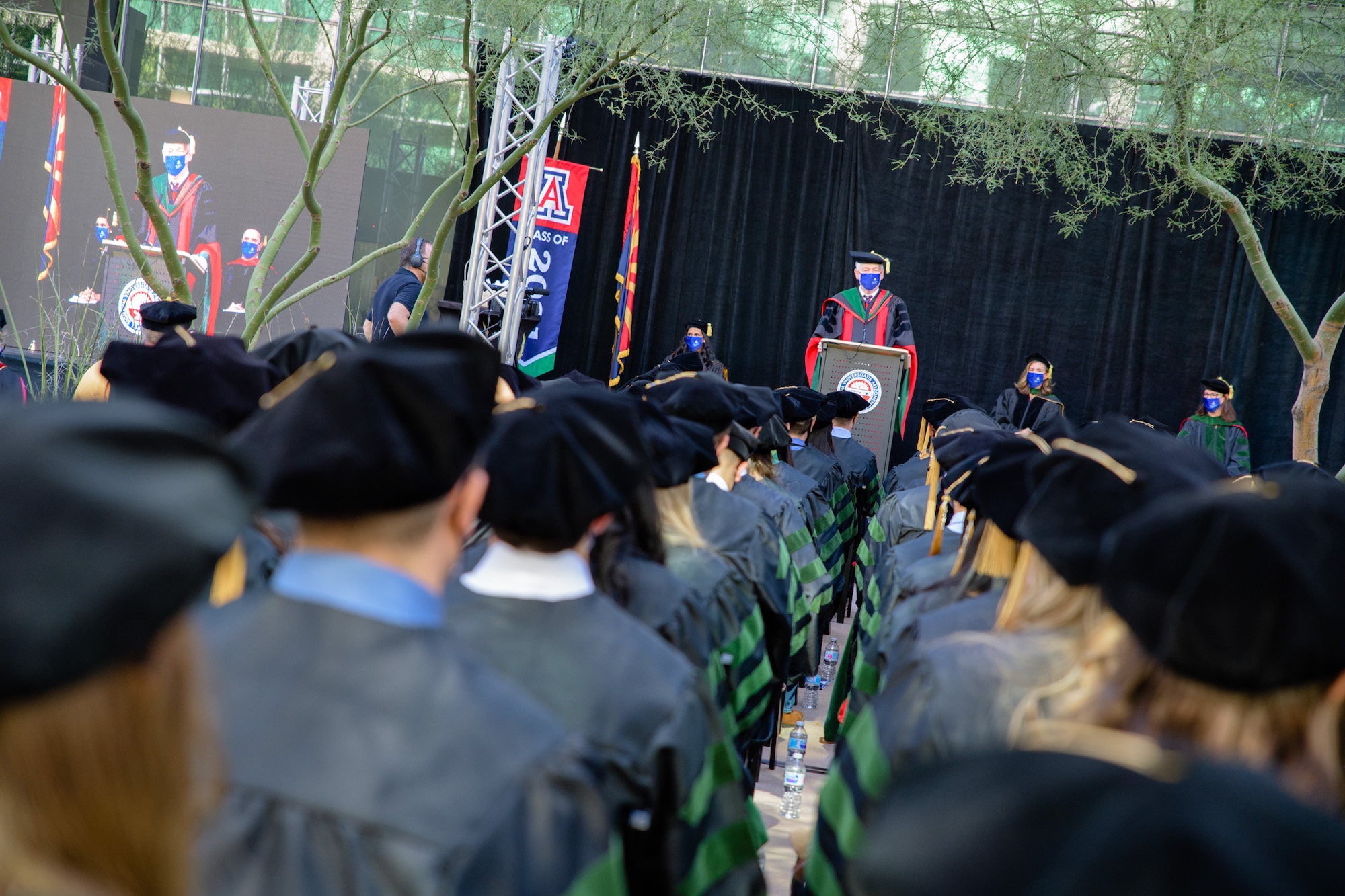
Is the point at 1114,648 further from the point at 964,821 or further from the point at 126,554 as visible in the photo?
the point at 126,554

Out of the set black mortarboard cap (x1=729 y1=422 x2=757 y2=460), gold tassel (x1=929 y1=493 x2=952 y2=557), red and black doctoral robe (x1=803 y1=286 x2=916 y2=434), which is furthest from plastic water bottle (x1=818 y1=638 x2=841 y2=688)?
red and black doctoral robe (x1=803 y1=286 x2=916 y2=434)

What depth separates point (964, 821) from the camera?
0.62 meters

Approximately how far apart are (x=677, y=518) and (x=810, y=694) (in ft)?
11.2

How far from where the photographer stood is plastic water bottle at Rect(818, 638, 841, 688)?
6.66 metres

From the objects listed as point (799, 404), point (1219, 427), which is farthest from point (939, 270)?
point (799, 404)

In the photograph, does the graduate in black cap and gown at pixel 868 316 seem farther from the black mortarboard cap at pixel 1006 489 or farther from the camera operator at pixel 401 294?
the black mortarboard cap at pixel 1006 489

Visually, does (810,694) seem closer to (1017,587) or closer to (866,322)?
(1017,587)

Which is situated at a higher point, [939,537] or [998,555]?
[998,555]

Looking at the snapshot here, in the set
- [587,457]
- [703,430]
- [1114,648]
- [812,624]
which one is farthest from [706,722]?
[812,624]

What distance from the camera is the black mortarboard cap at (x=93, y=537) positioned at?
2.16ft

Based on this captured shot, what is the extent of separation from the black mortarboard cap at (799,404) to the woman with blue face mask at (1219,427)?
614cm

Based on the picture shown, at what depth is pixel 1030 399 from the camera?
491 inches

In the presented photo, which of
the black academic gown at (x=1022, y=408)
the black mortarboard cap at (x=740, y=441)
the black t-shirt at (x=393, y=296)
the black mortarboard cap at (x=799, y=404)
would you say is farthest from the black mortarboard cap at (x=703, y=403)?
the black academic gown at (x=1022, y=408)

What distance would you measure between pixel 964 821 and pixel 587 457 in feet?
3.99
